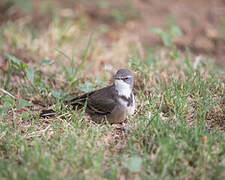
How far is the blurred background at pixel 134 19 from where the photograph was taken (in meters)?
8.45

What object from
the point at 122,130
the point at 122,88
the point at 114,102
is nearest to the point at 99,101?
the point at 114,102

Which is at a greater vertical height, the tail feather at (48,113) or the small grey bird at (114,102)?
the small grey bird at (114,102)

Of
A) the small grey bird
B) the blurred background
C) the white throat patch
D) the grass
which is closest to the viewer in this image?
the grass

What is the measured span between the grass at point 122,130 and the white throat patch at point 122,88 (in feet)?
0.98

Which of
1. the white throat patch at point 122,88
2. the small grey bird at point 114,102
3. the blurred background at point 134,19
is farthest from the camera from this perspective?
the blurred background at point 134,19

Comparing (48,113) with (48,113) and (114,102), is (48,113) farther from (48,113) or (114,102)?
(114,102)

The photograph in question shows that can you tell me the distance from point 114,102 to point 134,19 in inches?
206

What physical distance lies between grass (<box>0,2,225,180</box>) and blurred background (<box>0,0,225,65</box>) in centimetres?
194

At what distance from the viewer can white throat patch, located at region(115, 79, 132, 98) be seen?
→ 4.77 metres

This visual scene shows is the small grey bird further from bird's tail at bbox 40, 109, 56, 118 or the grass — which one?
the grass

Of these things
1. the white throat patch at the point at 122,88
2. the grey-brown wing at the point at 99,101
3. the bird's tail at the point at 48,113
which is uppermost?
the white throat patch at the point at 122,88

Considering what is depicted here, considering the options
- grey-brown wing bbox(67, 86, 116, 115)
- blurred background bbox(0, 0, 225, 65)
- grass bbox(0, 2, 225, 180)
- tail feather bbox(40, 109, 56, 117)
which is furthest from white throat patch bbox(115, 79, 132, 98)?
blurred background bbox(0, 0, 225, 65)

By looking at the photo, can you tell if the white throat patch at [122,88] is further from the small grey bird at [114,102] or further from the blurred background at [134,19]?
the blurred background at [134,19]

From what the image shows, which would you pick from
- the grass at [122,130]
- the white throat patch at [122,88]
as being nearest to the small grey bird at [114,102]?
the white throat patch at [122,88]
